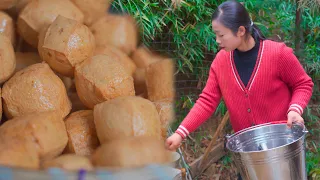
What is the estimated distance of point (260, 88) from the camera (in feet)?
5.45

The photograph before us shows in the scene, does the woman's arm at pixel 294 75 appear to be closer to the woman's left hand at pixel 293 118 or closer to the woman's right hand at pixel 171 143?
the woman's left hand at pixel 293 118

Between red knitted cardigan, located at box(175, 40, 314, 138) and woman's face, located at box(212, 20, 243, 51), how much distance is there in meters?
0.13

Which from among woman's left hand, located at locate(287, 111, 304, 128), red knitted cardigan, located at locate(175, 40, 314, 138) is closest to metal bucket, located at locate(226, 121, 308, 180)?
woman's left hand, located at locate(287, 111, 304, 128)

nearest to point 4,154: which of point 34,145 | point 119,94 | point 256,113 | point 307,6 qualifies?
point 34,145

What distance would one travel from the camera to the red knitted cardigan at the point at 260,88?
5.36ft

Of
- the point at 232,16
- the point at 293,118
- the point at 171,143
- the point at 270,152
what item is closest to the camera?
the point at 171,143

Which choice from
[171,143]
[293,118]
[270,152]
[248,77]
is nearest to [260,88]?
[248,77]

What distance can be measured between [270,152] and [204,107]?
1.29ft

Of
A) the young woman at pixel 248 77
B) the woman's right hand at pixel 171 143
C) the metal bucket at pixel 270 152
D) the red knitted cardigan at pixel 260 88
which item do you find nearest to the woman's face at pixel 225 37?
the young woman at pixel 248 77

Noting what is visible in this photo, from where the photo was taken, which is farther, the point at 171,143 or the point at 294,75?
the point at 294,75

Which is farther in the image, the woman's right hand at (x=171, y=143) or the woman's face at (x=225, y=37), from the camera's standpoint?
the woman's face at (x=225, y=37)

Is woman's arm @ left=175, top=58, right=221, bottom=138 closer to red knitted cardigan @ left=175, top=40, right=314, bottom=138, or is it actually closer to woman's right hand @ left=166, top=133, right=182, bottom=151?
red knitted cardigan @ left=175, top=40, right=314, bottom=138

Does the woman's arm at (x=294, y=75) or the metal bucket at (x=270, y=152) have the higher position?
the woman's arm at (x=294, y=75)

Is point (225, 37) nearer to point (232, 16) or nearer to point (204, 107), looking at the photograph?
point (232, 16)
